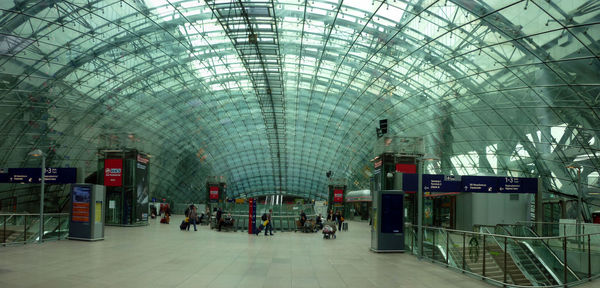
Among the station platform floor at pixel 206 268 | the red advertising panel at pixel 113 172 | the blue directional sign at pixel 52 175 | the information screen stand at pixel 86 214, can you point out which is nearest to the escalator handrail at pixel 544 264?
the station platform floor at pixel 206 268

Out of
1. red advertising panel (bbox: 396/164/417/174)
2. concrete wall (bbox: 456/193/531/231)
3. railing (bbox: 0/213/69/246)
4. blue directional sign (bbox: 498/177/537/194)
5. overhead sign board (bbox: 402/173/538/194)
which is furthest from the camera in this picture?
concrete wall (bbox: 456/193/531/231)

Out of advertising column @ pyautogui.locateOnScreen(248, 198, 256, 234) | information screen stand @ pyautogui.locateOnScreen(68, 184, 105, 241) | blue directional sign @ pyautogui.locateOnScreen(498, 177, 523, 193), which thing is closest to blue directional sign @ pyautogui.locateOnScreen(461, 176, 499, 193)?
blue directional sign @ pyautogui.locateOnScreen(498, 177, 523, 193)

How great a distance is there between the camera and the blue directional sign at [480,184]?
2880 centimetres

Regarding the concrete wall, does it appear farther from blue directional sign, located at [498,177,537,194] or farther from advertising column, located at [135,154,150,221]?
advertising column, located at [135,154,150,221]

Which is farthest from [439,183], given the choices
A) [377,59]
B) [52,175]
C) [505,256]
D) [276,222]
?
[52,175]

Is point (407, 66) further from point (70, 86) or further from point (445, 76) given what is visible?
point (70, 86)

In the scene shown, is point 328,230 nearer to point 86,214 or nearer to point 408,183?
point 408,183

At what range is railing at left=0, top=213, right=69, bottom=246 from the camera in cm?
1853

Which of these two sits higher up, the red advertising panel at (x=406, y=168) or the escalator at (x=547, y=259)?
the red advertising panel at (x=406, y=168)

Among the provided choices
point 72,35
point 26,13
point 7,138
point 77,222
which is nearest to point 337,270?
point 77,222

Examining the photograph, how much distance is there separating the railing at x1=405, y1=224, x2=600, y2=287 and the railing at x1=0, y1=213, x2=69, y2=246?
53.4ft

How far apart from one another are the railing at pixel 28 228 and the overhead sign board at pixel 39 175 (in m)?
11.0

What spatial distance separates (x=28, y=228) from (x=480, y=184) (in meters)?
24.3

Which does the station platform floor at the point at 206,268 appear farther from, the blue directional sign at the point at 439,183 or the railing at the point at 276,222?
the railing at the point at 276,222
